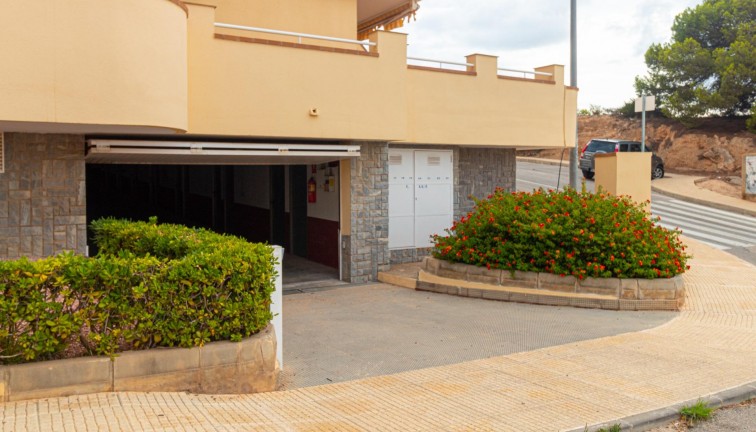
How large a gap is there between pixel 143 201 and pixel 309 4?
51.2 ft

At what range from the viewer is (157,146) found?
1148 cm

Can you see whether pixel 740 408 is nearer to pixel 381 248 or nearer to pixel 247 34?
pixel 381 248

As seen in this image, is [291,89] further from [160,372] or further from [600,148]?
[600,148]

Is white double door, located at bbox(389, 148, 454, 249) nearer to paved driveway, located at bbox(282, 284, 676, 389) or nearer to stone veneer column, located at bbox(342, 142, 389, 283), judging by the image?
stone veneer column, located at bbox(342, 142, 389, 283)

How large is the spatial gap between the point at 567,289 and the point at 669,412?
5.34 m

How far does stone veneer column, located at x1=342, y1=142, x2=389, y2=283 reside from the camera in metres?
14.2

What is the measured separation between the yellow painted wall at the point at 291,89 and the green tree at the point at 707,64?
29.3m

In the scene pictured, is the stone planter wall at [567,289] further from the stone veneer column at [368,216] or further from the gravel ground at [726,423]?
the gravel ground at [726,423]

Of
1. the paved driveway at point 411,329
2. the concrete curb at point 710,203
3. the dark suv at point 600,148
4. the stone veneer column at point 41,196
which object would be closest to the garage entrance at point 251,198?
the stone veneer column at point 41,196

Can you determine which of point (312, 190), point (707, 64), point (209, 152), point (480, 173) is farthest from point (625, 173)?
point (707, 64)

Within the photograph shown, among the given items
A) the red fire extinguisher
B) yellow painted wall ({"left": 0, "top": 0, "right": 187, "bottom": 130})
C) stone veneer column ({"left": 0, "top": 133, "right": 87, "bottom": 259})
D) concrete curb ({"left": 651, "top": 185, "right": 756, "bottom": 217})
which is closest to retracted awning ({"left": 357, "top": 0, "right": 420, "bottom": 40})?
the red fire extinguisher

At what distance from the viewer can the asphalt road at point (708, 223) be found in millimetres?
18875

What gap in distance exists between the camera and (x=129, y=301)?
6242mm

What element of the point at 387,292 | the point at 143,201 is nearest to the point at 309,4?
the point at 387,292
